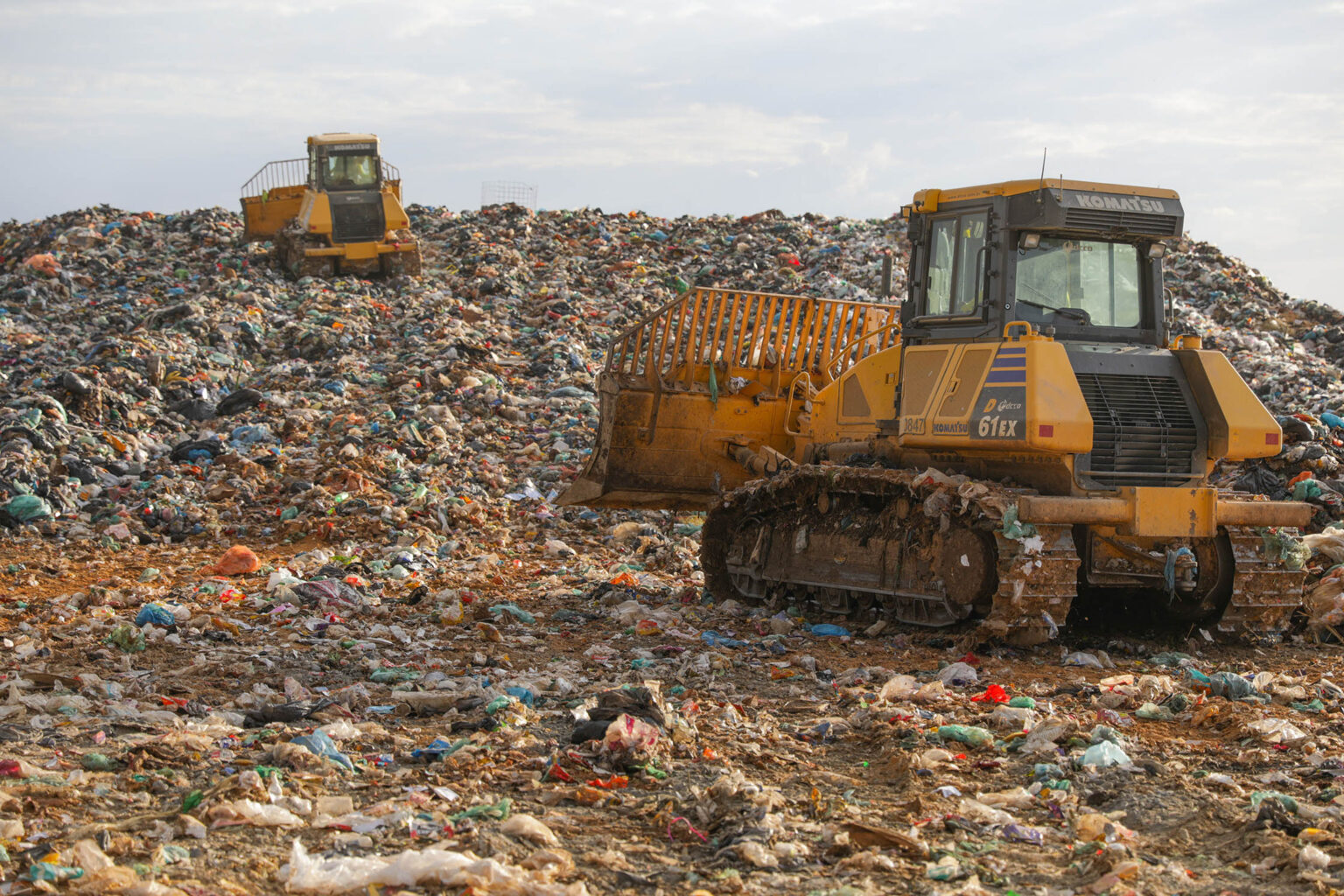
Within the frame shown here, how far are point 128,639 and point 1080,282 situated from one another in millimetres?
5239

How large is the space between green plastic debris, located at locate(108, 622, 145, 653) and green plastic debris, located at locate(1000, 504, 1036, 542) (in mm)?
4264

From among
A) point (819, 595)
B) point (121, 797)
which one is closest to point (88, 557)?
point (819, 595)

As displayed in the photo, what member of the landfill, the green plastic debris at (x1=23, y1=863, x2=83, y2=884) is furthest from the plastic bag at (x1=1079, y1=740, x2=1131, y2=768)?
the green plastic debris at (x1=23, y1=863, x2=83, y2=884)

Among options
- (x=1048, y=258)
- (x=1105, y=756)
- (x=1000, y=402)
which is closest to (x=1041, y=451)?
(x=1000, y=402)

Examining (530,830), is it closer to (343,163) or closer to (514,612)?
(514,612)

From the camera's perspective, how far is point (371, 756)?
456cm

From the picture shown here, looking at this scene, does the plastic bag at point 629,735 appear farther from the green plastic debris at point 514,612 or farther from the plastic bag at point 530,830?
the green plastic debris at point 514,612

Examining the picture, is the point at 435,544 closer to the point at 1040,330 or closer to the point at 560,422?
the point at 560,422

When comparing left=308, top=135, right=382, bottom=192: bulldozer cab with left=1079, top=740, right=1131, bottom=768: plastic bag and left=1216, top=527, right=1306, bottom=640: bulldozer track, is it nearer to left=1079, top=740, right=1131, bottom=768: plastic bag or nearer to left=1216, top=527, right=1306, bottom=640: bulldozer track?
left=1216, top=527, right=1306, bottom=640: bulldozer track

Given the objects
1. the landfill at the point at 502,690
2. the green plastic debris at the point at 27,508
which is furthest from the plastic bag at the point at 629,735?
the green plastic debris at the point at 27,508

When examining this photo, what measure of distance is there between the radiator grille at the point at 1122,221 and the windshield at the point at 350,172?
652 inches

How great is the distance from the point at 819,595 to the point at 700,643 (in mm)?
1097

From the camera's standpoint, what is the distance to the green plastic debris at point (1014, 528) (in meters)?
6.15

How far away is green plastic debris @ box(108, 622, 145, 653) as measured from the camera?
253 inches
